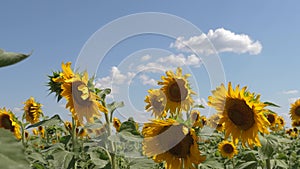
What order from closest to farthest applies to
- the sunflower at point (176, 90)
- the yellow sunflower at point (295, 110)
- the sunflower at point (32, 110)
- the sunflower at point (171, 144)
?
the sunflower at point (171, 144)
the sunflower at point (176, 90)
the sunflower at point (32, 110)
the yellow sunflower at point (295, 110)

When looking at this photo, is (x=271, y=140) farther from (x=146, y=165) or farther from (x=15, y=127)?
(x=15, y=127)

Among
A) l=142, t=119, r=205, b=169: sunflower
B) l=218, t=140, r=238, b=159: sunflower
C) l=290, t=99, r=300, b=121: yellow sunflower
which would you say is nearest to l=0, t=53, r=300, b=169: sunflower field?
l=142, t=119, r=205, b=169: sunflower

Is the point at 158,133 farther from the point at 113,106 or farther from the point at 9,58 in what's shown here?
the point at 9,58

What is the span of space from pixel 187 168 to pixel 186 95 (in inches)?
78.6

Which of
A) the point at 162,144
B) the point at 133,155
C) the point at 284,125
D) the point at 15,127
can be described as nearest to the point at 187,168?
the point at 162,144

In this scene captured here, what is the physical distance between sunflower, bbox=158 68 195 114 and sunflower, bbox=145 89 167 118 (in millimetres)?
103

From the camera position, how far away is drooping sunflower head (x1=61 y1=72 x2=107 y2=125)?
2.82 m

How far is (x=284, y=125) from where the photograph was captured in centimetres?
949

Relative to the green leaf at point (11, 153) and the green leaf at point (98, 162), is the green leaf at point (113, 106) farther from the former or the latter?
the green leaf at point (11, 153)

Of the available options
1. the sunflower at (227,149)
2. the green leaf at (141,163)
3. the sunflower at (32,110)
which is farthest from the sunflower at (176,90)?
the sunflower at (32,110)

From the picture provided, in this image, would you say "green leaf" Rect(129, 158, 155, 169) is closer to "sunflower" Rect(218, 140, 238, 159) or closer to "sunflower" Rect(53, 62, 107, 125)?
"sunflower" Rect(53, 62, 107, 125)

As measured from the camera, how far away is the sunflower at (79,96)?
2.83 metres

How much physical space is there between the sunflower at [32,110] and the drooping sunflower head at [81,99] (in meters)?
3.01

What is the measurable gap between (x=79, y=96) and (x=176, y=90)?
162cm
